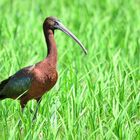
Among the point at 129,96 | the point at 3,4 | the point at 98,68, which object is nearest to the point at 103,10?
the point at 3,4

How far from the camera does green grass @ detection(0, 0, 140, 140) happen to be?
4.47 meters

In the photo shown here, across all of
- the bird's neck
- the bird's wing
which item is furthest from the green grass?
the bird's neck

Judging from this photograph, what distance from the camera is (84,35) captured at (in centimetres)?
723

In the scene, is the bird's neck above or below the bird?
above

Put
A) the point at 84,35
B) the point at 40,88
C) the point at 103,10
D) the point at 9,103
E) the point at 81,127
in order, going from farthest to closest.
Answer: the point at 103,10
the point at 84,35
the point at 9,103
the point at 40,88
the point at 81,127

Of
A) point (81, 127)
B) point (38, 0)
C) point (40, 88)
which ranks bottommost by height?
point (81, 127)

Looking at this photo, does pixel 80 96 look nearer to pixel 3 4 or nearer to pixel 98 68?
pixel 98 68

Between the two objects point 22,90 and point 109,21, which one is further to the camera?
point 109,21

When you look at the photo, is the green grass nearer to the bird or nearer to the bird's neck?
the bird

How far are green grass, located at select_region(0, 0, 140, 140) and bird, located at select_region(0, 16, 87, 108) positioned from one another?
11 centimetres

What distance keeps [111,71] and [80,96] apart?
2.32 feet

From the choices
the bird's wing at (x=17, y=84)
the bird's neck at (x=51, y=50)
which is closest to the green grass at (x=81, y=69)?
the bird's wing at (x=17, y=84)

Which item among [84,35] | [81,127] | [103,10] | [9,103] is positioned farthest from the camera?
[103,10]

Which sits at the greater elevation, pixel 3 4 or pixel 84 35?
pixel 3 4
